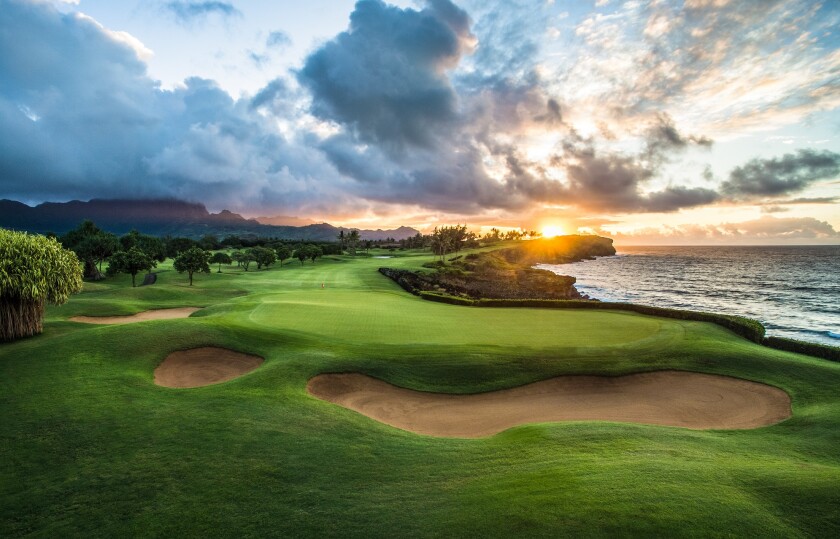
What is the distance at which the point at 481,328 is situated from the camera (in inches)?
870

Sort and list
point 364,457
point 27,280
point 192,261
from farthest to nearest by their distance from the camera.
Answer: point 192,261 → point 27,280 → point 364,457

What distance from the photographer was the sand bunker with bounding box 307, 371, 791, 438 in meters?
12.3

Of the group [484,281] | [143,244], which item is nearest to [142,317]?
[484,281]

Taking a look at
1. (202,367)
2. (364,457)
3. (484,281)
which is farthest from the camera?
(484,281)

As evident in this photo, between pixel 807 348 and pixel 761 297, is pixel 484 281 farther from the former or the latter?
pixel 807 348

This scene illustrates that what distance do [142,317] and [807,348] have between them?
135 ft

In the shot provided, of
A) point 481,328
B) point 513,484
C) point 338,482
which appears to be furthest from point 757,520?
point 481,328

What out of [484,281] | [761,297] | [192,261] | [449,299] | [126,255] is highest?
[126,255]

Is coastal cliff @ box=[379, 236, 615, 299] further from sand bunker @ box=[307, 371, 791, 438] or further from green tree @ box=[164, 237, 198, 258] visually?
green tree @ box=[164, 237, 198, 258]

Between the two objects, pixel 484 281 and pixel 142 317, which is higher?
pixel 142 317

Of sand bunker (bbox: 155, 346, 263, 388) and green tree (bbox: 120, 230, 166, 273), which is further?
green tree (bbox: 120, 230, 166, 273)

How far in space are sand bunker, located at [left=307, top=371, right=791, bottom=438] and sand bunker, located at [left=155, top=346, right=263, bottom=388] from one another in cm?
403

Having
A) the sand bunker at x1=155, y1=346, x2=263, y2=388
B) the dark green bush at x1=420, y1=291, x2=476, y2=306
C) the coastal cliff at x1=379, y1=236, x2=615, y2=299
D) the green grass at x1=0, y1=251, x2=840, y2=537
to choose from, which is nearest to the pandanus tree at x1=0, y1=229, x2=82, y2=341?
the green grass at x1=0, y1=251, x2=840, y2=537

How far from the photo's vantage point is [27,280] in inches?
638
